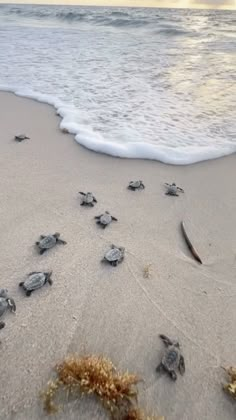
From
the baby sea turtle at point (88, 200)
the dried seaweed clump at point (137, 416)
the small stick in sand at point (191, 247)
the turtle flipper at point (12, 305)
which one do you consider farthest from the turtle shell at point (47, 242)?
Answer: the dried seaweed clump at point (137, 416)

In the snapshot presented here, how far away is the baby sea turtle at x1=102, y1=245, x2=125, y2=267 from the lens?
Answer: 3.05m

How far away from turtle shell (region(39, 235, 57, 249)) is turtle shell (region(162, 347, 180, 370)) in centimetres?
144

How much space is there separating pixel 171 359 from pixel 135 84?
6.77 meters

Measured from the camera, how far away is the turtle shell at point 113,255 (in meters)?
3.05

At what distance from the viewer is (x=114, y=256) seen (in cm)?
307

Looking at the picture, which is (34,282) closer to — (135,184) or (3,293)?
(3,293)

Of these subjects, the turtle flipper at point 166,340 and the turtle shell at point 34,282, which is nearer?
the turtle flipper at point 166,340

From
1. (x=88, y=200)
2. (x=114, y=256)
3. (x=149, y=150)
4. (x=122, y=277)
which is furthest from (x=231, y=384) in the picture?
(x=149, y=150)

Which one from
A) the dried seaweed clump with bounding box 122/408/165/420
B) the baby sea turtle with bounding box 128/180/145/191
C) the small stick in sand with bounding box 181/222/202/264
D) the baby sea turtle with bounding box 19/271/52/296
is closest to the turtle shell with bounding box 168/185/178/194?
the baby sea turtle with bounding box 128/180/145/191

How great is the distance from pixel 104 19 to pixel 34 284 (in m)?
19.7

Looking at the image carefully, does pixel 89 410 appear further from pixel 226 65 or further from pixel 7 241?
pixel 226 65

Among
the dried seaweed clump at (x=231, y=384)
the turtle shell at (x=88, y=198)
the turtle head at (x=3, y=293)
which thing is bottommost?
the dried seaweed clump at (x=231, y=384)

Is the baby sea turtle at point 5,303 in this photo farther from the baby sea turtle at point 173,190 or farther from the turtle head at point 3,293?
the baby sea turtle at point 173,190

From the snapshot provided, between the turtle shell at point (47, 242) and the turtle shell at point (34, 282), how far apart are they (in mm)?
404
